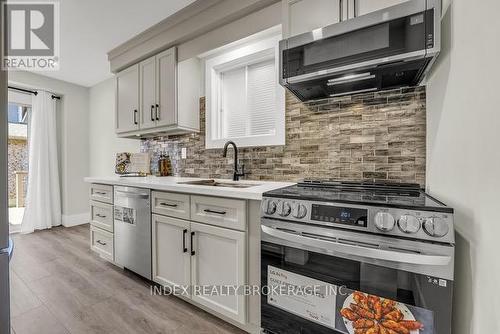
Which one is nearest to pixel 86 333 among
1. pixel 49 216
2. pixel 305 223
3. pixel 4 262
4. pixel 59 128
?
pixel 4 262

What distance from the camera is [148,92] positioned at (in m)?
2.67

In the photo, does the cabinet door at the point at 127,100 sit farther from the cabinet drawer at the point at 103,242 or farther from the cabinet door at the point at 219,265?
the cabinet door at the point at 219,265

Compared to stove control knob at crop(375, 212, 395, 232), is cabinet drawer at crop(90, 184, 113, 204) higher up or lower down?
lower down

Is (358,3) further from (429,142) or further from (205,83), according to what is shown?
(205,83)

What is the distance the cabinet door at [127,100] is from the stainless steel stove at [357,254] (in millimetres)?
2308

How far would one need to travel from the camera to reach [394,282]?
3.15 ft

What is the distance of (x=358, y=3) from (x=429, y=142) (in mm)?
904

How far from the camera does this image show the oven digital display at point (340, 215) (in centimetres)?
101

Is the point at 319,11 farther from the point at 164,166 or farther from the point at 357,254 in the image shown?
the point at 164,166

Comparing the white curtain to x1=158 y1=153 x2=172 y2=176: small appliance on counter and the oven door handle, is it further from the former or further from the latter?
the oven door handle

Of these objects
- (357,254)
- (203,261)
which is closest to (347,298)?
(357,254)

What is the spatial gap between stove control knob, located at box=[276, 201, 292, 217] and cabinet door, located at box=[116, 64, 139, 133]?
7.43 feet

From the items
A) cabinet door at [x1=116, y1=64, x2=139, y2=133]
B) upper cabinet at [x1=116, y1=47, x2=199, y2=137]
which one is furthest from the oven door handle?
cabinet door at [x1=116, y1=64, x2=139, y2=133]

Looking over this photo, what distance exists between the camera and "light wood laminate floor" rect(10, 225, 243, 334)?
5.31ft
